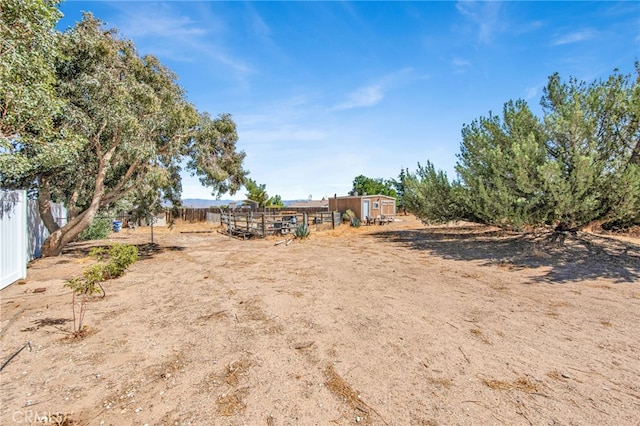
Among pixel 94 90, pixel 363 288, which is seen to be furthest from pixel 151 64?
pixel 363 288

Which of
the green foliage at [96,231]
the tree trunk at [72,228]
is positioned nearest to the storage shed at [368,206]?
the green foliage at [96,231]

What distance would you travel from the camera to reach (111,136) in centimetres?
971

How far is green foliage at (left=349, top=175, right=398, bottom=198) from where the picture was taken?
155ft

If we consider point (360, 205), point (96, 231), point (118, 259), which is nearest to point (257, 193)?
point (360, 205)

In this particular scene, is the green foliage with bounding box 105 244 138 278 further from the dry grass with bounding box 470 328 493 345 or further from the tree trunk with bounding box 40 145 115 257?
the dry grass with bounding box 470 328 493 345

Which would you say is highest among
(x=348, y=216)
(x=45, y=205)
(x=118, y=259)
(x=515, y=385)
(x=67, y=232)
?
(x=45, y=205)

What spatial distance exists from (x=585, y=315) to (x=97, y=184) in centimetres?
1302

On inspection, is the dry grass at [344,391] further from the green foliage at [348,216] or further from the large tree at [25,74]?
the green foliage at [348,216]

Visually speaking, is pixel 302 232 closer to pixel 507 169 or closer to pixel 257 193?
pixel 507 169

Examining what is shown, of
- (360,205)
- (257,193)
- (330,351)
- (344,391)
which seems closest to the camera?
(344,391)

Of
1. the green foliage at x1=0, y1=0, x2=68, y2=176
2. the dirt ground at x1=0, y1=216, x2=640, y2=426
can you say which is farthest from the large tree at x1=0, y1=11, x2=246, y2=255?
the dirt ground at x1=0, y1=216, x2=640, y2=426

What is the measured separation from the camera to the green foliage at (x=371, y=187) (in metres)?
47.3

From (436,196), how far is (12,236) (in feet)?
46.7

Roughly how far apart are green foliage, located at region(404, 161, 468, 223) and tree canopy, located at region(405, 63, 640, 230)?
4.57 ft
